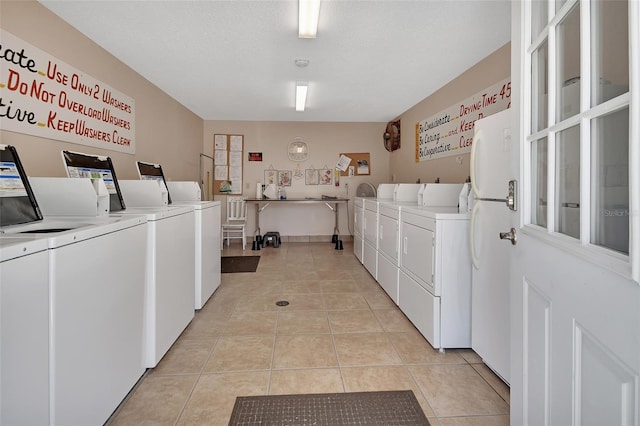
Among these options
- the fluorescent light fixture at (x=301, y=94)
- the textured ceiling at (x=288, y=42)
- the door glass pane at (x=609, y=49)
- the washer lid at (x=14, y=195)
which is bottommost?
the washer lid at (x=14, y=195)

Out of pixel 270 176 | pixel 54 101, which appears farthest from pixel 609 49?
pixel 270 176

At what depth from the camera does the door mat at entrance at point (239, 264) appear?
14.0 ft

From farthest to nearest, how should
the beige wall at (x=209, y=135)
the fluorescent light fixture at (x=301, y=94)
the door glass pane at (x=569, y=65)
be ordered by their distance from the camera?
the fluorescent light fixture at (x=301, y=94) → the beige wall at (x=209, y=135) → the door glass pane at (x=569, y=65)

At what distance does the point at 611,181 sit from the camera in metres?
0.77

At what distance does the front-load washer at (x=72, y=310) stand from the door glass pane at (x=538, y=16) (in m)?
→ 1.75

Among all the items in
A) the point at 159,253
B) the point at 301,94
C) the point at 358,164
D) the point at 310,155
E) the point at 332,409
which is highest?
the point at 301,94

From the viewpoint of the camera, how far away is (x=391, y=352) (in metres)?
2.15

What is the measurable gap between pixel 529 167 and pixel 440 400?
4.11 feet

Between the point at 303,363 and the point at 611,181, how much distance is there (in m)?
1.79

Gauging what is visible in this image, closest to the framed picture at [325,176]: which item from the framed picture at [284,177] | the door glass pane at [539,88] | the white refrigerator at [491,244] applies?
the framed picture at [284,177]

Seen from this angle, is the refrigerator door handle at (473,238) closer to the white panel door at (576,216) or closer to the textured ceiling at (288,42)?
the white panel door at (576,216)

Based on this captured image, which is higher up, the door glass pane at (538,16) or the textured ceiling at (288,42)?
the textured ceiling at (288,42)

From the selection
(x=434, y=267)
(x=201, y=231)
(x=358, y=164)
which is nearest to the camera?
(x=434, y=267)

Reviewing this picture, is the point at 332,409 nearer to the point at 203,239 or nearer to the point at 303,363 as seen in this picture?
the point at 303,363
